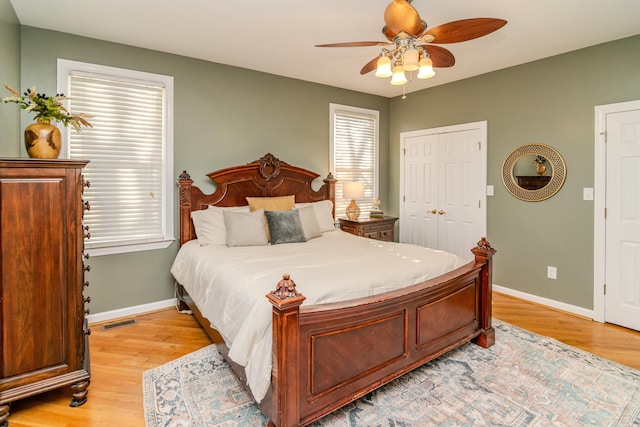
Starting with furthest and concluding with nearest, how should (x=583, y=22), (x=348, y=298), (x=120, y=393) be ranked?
(x=583, y=22), (x=120, y=393), (x=348, y=298)

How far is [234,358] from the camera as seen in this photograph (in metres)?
1.81

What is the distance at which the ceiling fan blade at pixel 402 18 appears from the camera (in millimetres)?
1974

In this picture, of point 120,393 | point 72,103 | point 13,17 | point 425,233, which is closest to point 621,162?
point 425,233

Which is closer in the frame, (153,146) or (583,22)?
(583,22)

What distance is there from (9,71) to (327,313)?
9.59 feet

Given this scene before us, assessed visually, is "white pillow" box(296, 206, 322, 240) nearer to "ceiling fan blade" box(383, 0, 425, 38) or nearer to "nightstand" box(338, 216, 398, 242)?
"nightstand" box(338, 216, 398, 242)

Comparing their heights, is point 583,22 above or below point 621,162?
above

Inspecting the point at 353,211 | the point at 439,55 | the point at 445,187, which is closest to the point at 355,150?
the point at 353,211

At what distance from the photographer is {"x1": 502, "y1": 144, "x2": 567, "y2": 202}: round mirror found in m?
3.64

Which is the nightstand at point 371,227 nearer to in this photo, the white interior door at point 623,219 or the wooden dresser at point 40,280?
the white interior door at point 623,219

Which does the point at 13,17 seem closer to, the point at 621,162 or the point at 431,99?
the point at 431,99

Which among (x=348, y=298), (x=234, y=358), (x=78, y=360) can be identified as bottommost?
(x=78, y=360)

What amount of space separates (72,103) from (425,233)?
4426 millimetres

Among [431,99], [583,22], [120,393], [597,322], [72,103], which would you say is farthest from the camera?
[431,99]
